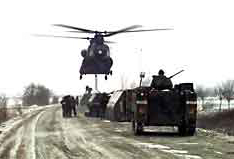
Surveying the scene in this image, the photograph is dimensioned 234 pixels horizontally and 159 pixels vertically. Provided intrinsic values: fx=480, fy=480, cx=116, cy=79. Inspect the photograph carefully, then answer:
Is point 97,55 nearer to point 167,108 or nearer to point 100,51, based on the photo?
point 100,51

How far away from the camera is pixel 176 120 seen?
17.3 meters

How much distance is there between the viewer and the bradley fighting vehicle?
17.1m

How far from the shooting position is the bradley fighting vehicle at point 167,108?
17.1m

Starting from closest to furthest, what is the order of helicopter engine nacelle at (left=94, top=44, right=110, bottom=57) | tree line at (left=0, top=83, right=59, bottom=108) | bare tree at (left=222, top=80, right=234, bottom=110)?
helicopter engine nacelle at (left=94, top=44, right=110, bottom=57), bare tree at (left=222, top=80, right=234, bottom=110), tree line at (left=0, top=83, right=59, bottom=108)

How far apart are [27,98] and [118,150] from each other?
294ft

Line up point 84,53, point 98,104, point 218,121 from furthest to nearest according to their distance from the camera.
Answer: point 84,53 → point 98,104 → point 218,121

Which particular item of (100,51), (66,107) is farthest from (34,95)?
(66,107)

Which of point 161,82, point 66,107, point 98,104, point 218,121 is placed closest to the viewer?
point 161,82

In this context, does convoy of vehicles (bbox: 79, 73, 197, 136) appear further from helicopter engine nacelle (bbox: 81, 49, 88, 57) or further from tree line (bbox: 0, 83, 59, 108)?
tree line (bbox: 0, 83, 59, 108)

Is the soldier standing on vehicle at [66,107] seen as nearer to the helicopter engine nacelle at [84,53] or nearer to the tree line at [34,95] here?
the helicopter engine nacelle at [84,53]

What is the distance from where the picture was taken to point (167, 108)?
57.0 ft

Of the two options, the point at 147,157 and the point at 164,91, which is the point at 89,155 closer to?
the point at 147,157

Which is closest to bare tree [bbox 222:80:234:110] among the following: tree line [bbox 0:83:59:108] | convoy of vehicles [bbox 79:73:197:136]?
convoy of vehicles [bbox 79:73:197:136]

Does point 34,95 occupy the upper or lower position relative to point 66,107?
upper
